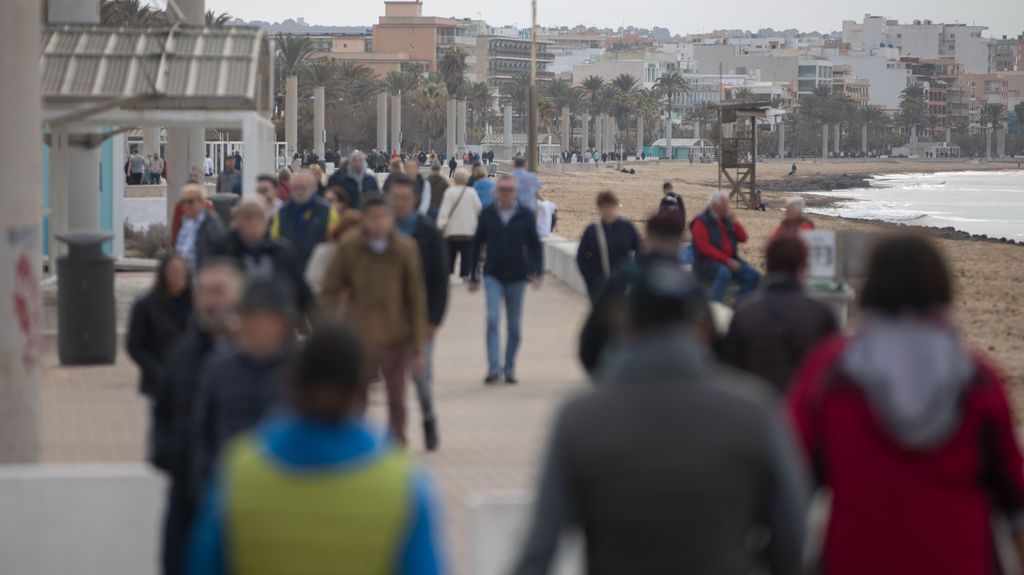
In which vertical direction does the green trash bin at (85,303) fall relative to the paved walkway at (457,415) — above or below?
above

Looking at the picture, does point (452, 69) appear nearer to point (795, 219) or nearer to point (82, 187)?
point (82, 187)

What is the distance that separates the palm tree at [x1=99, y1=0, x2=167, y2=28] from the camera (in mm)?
56312

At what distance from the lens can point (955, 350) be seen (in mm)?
4199

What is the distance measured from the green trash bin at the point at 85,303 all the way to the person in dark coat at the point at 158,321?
6.27 metres

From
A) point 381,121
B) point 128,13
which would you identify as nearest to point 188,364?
point 128,13

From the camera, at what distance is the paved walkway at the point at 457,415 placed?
377 inches

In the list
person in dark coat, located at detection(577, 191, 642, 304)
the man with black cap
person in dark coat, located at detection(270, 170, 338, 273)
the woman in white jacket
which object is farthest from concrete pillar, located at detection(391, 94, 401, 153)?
the man with black cap

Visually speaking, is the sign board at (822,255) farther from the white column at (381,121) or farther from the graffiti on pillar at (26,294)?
the white column at (381,121)

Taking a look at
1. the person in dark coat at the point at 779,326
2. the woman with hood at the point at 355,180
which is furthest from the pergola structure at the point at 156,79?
the person in dark coat at the point at 779,326

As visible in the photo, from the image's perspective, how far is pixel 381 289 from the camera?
9.38m

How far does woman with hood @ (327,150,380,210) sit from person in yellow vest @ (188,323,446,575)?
1616 centimetres

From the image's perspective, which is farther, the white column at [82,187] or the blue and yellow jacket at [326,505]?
the white column at [82,187]

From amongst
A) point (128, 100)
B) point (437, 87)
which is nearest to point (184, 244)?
point (128, 100)

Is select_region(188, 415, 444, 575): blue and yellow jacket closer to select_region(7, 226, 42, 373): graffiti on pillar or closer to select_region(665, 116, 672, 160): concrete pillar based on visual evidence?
select_region(7, 226, 42, 373): graffiti on pillar
